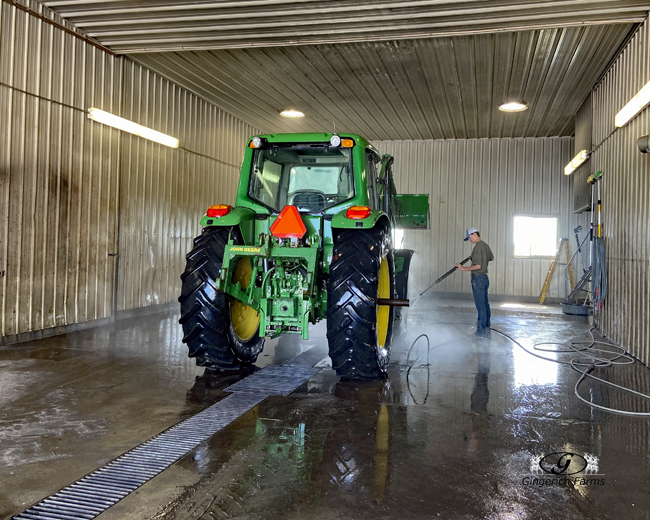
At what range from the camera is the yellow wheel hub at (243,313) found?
5.70m

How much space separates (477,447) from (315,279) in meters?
2.16

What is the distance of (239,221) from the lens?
5.43 meters

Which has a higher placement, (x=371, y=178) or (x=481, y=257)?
(x=371, y=178)

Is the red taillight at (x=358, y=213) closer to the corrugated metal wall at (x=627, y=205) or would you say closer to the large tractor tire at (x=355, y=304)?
the large tractor tire at (x=355, y=304)

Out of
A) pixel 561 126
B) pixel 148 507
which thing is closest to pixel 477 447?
pixel 148 507

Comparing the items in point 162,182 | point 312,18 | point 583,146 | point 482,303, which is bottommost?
point 482,303

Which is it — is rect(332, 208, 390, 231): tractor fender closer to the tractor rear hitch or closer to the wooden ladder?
the tractor rear hitch

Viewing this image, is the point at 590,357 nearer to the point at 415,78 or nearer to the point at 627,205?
the point at 627,205

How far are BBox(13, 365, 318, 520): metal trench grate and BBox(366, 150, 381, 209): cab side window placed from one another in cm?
225

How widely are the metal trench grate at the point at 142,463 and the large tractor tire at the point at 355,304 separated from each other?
2.07 feet

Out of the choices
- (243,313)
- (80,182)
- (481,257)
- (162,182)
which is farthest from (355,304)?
(162,182)

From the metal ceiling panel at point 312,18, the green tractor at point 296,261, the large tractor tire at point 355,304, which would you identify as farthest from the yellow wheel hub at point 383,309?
the metal ceiling panel at point 312,18

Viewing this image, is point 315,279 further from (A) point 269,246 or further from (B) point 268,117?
(B) point 268,117

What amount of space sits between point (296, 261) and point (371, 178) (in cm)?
146
